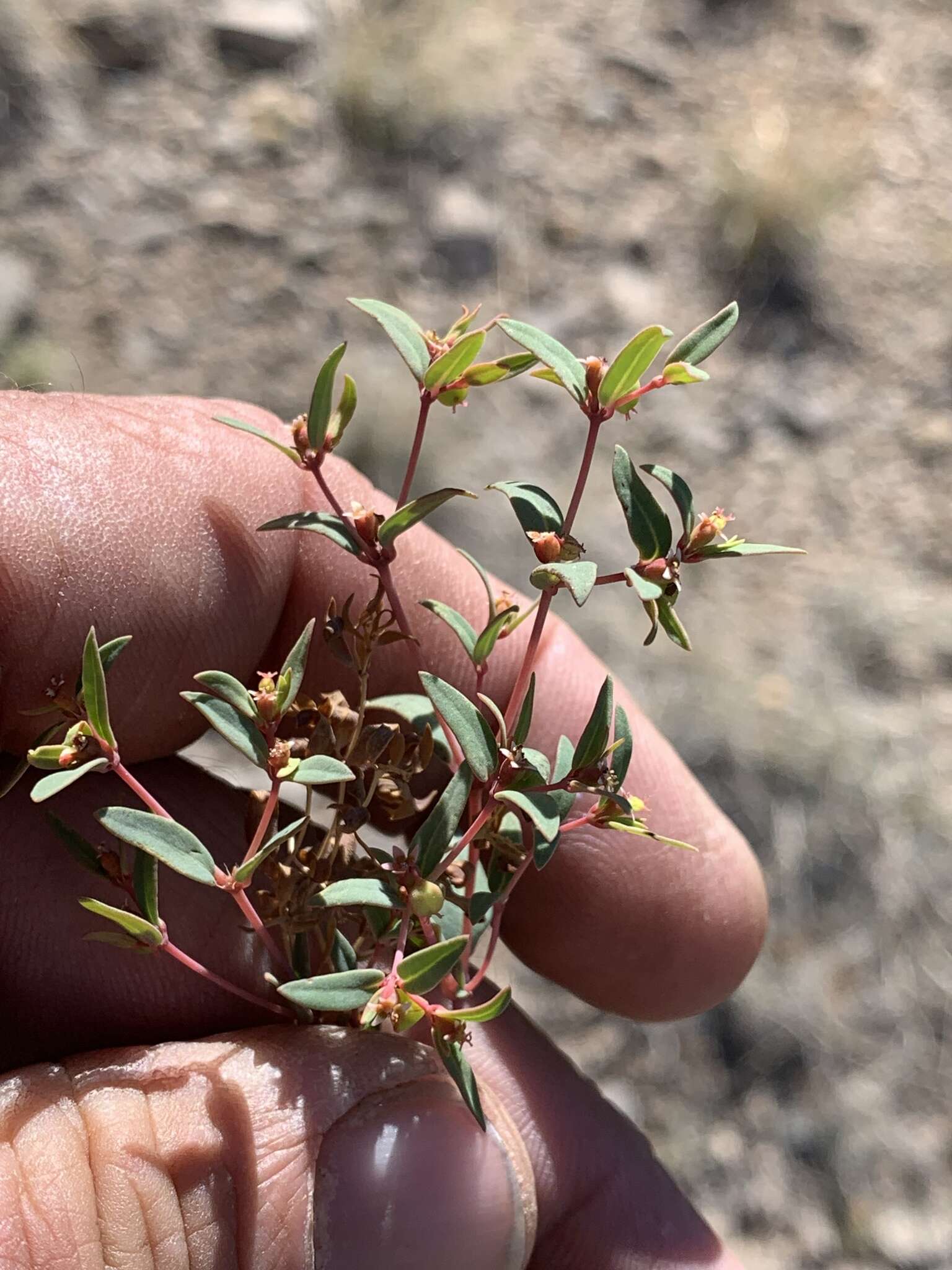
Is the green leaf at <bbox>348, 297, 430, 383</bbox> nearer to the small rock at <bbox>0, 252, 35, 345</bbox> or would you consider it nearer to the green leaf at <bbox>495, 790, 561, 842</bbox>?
the green leaf at <bbox>495, 790, 561, 842</bbox>

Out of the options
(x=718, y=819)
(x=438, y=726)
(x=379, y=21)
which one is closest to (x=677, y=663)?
(x=718, y=819)

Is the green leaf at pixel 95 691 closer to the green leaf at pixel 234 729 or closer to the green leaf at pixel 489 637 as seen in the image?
the green leaf at pixel 234 729

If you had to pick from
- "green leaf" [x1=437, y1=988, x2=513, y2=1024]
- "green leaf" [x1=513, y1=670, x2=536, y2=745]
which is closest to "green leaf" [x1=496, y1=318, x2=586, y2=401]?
"green leaf" [x1=513, y1=670, x2=536, y2=745]

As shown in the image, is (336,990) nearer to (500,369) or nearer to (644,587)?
(644,587)

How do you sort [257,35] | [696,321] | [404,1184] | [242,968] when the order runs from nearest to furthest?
[404,1184] → [242,968] → [696,321] → [257,35]

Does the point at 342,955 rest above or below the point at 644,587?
below

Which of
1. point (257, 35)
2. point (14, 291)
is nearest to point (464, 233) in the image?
point (257, 35)

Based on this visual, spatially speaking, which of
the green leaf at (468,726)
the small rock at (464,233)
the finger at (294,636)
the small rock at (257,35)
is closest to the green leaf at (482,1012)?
the green leaf at (468,726)

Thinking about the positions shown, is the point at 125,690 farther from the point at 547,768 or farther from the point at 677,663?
the point at 677,663
